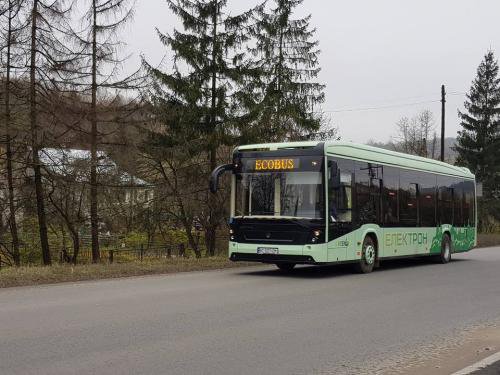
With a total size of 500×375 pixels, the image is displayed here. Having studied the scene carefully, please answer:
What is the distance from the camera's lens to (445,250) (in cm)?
2078

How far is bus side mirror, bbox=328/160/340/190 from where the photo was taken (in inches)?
572

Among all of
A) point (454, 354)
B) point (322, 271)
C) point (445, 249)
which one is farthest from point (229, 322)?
point (445, 249)

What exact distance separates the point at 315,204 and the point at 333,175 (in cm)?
81

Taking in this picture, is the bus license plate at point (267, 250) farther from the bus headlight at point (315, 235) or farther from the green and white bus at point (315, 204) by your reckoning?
the bus headlight at point (315, 235)

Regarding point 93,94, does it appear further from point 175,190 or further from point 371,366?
point 371,366

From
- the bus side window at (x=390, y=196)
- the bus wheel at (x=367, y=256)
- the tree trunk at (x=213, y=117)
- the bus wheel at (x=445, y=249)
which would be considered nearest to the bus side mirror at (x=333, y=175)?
the bus wheel at (x=367, y=256)

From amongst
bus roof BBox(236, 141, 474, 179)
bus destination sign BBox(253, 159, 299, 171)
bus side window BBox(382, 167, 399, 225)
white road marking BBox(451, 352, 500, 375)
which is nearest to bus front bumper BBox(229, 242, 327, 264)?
bus destination sign BBox(253, 159, 299, 171)

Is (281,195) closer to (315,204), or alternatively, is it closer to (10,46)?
(315,204)

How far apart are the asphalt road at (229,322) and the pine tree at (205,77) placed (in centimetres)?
1310

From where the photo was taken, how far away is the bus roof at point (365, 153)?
14.8 metres

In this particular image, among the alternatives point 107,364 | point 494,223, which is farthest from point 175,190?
point 494,223

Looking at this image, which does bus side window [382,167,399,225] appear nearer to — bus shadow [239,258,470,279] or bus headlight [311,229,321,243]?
bus shadow [239,258,470,279]

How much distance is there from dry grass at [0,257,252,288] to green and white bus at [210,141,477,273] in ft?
5.96

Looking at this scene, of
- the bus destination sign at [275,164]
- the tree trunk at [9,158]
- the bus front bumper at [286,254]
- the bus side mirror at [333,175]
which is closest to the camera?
the bus front bumper at [286,254]
